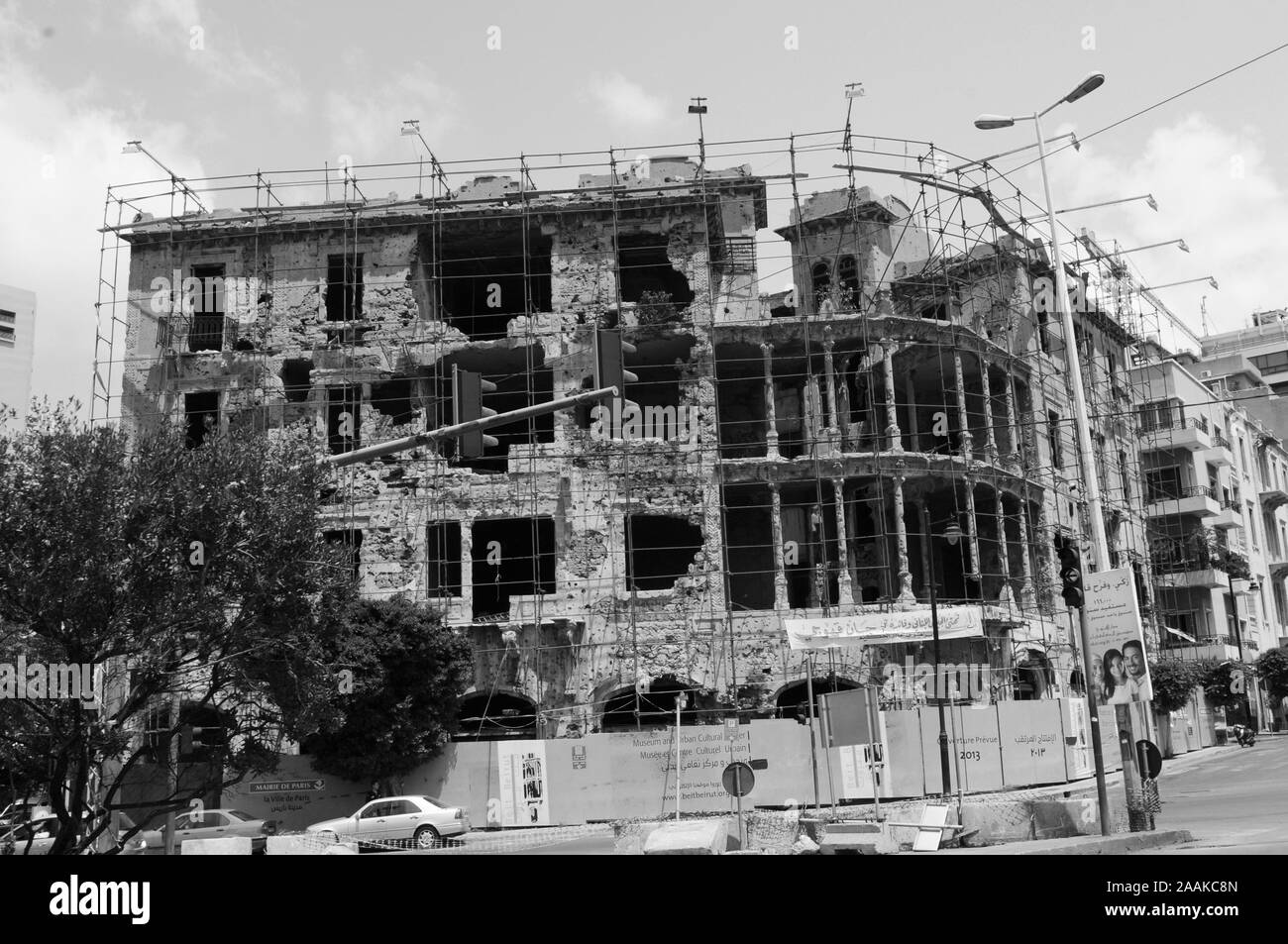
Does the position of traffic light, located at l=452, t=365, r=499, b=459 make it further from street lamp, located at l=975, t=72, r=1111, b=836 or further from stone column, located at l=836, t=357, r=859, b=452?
stone column, located at l=836, t=357, r=859, b=452

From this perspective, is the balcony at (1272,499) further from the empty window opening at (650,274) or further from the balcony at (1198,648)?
the empty window opening at (650,274)

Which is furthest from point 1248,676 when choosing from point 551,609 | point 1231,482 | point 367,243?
point 367,243

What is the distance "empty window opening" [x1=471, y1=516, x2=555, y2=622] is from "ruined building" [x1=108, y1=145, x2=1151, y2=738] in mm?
106

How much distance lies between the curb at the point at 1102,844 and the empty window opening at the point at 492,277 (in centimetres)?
2363

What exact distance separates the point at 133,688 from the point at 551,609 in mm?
16683

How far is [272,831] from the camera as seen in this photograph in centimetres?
2714

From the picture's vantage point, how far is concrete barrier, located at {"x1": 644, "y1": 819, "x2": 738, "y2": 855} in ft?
49.5

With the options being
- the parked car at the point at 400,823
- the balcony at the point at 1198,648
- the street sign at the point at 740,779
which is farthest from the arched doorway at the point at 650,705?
the balcony at the point at 1198,648

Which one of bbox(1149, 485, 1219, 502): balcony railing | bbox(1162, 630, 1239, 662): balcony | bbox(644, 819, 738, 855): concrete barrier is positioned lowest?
bbox(644, 819, 738, 855): concrete barrier

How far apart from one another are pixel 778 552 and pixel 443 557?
9.84 m

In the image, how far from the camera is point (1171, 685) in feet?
142

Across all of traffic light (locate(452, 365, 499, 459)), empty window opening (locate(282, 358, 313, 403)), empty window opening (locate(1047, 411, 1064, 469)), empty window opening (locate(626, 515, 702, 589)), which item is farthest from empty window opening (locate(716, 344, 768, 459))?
traffic light (locate(452, 365, 499, 459))
